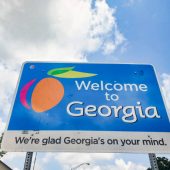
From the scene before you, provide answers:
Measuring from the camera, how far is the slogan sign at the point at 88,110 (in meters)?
2.20

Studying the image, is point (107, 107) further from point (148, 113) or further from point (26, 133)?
point (26, 133)

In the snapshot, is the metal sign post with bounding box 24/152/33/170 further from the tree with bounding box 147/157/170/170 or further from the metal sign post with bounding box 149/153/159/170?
the tree with bounding box 147/157/170/170

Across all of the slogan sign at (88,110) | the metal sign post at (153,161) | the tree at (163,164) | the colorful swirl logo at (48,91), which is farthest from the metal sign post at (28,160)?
the tree at (163,164)

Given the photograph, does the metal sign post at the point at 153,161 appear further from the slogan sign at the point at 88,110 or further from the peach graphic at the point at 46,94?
the peach graphic at the point at 46,94

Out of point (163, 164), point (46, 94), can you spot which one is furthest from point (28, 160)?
point (163, 164)

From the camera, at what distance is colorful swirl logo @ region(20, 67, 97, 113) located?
2.47 meters

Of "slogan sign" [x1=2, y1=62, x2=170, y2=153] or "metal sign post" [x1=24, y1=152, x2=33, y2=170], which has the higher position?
"slogan sign" [x1=2, y1=62, x2=170, y2=153]

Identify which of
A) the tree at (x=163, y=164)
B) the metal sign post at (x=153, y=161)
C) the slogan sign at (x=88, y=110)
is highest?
the tree at (x=163, y=164)

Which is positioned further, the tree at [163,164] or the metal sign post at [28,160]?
the tree at [163,164]

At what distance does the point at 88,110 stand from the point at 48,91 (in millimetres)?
574

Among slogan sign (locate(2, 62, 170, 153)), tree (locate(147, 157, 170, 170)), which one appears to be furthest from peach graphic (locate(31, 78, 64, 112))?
tree (locate(147, 157, 170, 170))

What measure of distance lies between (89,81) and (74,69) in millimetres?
293

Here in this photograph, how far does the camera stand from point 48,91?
2625 mm

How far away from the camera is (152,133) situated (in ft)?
7.37
